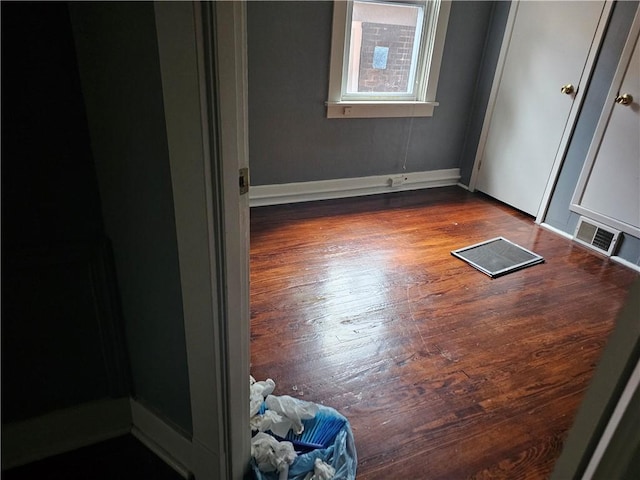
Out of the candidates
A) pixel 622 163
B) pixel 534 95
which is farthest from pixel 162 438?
pixel 534 95

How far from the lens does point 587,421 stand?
65cm

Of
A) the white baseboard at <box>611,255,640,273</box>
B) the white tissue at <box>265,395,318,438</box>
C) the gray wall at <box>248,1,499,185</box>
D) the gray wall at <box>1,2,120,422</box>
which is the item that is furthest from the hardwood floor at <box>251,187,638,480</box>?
the gray wall at <box>1,2,120,422</box>

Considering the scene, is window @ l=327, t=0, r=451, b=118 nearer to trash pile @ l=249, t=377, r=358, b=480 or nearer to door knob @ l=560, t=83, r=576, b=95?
door knob @ l=560, t=83, r=576, b=95

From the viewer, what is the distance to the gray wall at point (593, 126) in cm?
274

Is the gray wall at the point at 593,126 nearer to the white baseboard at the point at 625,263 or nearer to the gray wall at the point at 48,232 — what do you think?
the white baseboard at the point at 625,263

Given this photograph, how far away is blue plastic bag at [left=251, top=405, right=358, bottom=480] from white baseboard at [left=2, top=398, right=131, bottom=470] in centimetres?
43

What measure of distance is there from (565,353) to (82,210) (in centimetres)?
196

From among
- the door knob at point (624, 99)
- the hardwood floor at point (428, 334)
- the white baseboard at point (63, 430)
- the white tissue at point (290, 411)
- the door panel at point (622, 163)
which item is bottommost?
the hardwood floor at point (428, 334)

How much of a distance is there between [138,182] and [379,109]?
2.69 meters

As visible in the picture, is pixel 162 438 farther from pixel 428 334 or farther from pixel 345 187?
pixel 345 187

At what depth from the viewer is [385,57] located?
3.37m

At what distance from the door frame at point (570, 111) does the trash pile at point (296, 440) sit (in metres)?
2.50

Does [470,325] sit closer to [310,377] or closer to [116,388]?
[310,377]

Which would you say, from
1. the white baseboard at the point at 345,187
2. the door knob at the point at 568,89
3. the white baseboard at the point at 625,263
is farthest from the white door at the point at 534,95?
the white baseboard at the point at 625,263
